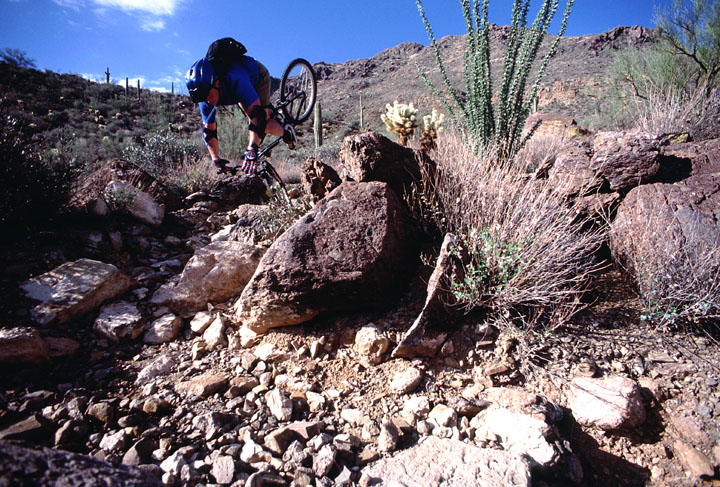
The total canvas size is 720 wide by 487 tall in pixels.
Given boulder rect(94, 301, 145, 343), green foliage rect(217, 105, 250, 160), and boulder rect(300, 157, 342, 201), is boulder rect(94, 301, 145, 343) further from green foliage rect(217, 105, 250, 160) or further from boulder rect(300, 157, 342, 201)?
green foliage rect(217, 105, 250, 160)

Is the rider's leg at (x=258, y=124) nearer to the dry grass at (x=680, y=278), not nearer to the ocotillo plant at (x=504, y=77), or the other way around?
the ocotillo plant at (x=504, y=77)

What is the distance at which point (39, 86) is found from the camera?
16516 mm

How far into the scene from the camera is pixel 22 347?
1.94 meters

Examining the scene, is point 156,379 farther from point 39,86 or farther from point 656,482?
point 39,86

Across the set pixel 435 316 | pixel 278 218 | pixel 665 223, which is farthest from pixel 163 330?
pixel 665 223

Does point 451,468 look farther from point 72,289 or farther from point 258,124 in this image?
point 258,124

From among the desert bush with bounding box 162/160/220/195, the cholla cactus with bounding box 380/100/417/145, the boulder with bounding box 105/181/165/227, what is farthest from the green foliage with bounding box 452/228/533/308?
the cholla cactus with bounding box 380/100/417/145

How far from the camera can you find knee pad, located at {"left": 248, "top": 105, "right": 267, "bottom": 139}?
356 centimetres

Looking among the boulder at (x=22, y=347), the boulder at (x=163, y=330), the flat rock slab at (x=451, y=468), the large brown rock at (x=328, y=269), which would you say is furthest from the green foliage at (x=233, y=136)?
the flat rock slab at (x=451, y=468)

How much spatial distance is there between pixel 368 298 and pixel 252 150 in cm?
216

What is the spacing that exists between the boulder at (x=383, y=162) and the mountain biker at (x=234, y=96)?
1122mm

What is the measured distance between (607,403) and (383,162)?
208 centimetres

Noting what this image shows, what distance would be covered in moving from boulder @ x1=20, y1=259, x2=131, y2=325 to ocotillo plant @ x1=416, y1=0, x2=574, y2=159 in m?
3.63

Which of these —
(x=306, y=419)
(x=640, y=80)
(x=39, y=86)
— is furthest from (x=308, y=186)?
(x=39, y=86)
